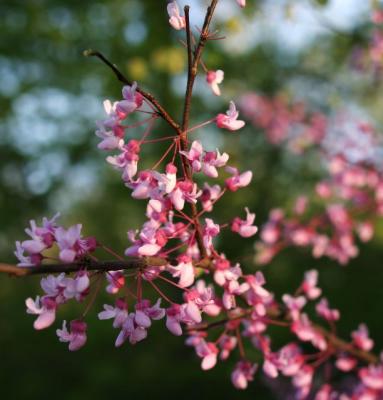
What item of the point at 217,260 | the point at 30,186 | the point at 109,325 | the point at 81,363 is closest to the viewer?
the point at 217,260

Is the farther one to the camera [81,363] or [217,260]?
[81,363]

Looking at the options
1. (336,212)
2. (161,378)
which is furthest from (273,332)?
(336,212)

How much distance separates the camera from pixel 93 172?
16141 mm

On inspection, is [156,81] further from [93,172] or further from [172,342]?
[93,172]

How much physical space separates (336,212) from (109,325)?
27.1 feet

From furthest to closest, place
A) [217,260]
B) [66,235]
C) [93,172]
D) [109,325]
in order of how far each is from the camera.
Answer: [93,172]
[109,325]
[217,260]
[66,235]

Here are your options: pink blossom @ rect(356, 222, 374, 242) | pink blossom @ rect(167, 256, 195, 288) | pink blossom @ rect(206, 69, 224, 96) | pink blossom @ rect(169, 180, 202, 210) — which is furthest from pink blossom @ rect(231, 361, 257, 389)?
pink blossom @ rect(356, 222, 374, 242)

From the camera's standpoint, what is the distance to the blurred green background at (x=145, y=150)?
6977 mm

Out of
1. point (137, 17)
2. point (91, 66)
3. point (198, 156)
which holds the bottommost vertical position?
point (91, 66)

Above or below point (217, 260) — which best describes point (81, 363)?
below

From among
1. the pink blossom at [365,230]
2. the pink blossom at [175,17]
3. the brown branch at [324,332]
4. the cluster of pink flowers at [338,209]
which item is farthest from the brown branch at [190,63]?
the pink blossom at [365,230]

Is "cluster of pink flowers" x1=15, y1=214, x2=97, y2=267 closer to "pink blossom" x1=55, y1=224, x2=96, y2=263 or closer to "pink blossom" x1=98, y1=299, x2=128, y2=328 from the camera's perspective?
"pink blossom" x1=55, y1=224, x2=96, y2=263

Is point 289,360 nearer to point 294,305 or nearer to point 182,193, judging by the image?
point 294,305

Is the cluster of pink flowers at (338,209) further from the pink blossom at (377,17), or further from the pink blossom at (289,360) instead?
the pink blossom at (289,360)
